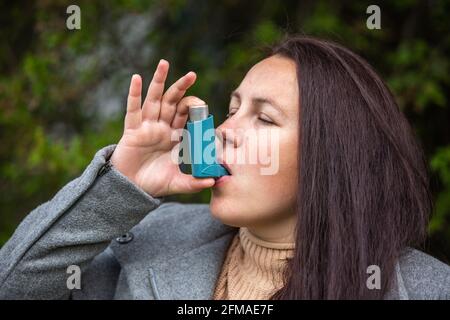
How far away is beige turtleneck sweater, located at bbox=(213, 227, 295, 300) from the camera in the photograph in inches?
67.5

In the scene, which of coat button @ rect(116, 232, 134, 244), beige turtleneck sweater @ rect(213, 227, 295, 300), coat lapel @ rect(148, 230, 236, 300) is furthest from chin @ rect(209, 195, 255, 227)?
coat button @ rect(116, 232, 134, 244)

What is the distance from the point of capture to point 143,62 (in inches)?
120

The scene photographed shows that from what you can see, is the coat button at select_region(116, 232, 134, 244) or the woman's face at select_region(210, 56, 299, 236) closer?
the woman's face at select_region(210, 56, 299, 236)

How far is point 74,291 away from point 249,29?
1.71 meters

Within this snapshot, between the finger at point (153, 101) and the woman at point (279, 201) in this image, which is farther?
the finger at point (153, 101)

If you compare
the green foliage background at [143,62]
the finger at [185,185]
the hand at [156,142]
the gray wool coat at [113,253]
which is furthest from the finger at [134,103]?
the green foliage background at [143,62]

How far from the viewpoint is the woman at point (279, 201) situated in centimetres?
160

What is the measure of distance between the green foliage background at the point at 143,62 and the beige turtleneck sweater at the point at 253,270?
904mm

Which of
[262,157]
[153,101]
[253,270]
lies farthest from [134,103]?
[253,270]

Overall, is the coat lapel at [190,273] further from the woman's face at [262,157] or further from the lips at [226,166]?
the lips at [226,166]

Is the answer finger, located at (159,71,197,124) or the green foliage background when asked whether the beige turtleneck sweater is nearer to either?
finger, located at (159,71,197,124)

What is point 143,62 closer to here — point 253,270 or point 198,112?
point 198,112

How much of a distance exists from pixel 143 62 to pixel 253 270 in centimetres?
160
